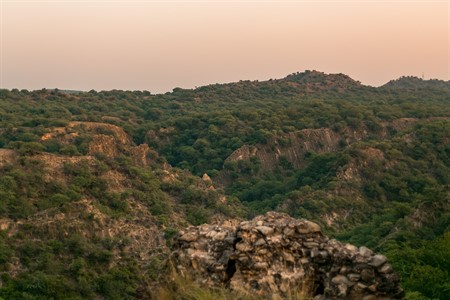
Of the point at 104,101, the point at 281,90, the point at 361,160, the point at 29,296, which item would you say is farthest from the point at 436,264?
the point at 281,90

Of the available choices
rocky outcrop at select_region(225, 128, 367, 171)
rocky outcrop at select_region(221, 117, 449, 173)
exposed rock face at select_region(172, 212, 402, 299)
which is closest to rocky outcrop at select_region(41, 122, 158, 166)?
rocky outcrop at select_region(221, 117, 449, 173)

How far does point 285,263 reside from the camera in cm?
839

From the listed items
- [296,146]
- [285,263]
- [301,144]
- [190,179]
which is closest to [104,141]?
[190,179]

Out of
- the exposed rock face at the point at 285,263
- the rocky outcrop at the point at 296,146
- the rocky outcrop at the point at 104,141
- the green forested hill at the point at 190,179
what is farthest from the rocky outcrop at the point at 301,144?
the exposed rock face at the point at 285,263

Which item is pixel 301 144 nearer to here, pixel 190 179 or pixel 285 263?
pixel 190 179

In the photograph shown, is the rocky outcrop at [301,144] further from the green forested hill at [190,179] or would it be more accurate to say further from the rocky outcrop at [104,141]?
the rocky outcrop at [104,141]

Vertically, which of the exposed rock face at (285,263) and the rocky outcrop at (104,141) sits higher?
the rocky outcrop at (104,141)

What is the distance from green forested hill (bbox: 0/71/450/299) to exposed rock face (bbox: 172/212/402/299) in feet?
3.34

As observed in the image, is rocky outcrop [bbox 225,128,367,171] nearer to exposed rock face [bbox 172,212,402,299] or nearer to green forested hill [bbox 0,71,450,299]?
green forested hill [bbox 0,71,450,299]

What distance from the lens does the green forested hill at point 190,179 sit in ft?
70.7

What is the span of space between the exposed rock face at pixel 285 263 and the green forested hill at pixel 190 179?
1.02 metres

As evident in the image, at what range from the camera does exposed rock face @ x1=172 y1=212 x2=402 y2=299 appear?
7.69m

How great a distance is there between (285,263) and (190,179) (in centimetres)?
3046

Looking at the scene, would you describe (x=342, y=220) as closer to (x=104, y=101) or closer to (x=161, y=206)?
(x=161, y=206)
